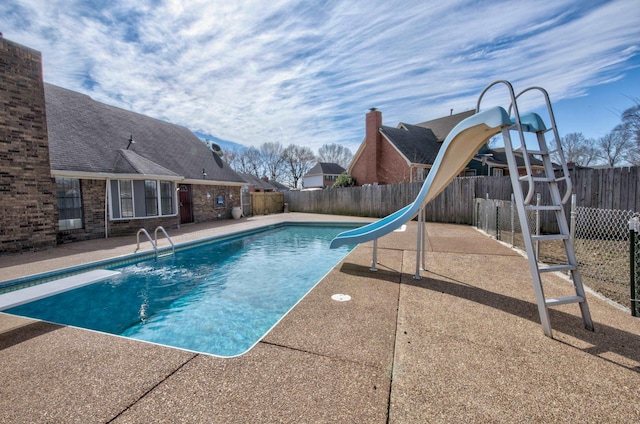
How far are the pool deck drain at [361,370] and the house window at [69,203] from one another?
7.28m

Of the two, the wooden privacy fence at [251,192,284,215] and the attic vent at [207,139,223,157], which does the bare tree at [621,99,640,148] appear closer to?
the wooden privacy fence at [251,192,284,215]

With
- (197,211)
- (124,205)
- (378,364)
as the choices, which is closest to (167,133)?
(197,211)

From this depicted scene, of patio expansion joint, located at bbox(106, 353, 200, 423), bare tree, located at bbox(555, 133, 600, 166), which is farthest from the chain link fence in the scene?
bare tree, located at bbox(555, 133, 600, 166)

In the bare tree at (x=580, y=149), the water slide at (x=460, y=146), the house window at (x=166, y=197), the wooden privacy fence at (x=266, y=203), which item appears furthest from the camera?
the bare tree at (x=580, y=149)

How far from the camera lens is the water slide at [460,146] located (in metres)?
3.43

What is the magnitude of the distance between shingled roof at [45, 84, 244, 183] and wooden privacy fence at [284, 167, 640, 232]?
5.92 metres

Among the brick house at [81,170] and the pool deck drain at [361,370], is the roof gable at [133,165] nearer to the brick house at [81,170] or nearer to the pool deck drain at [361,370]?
the brick house at [81,170]

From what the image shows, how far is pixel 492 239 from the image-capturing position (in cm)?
859

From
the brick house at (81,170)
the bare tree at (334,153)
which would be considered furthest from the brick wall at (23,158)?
the bare tree at (334,153)

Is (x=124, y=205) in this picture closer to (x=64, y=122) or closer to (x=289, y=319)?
(x=64, y=122)

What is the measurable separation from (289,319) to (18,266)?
7.03 m

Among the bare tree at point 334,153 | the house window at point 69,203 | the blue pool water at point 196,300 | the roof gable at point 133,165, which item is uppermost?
the bare tree at point 334,153

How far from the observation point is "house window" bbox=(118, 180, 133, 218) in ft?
35.6

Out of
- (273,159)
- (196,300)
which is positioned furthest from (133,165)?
(273,159)
